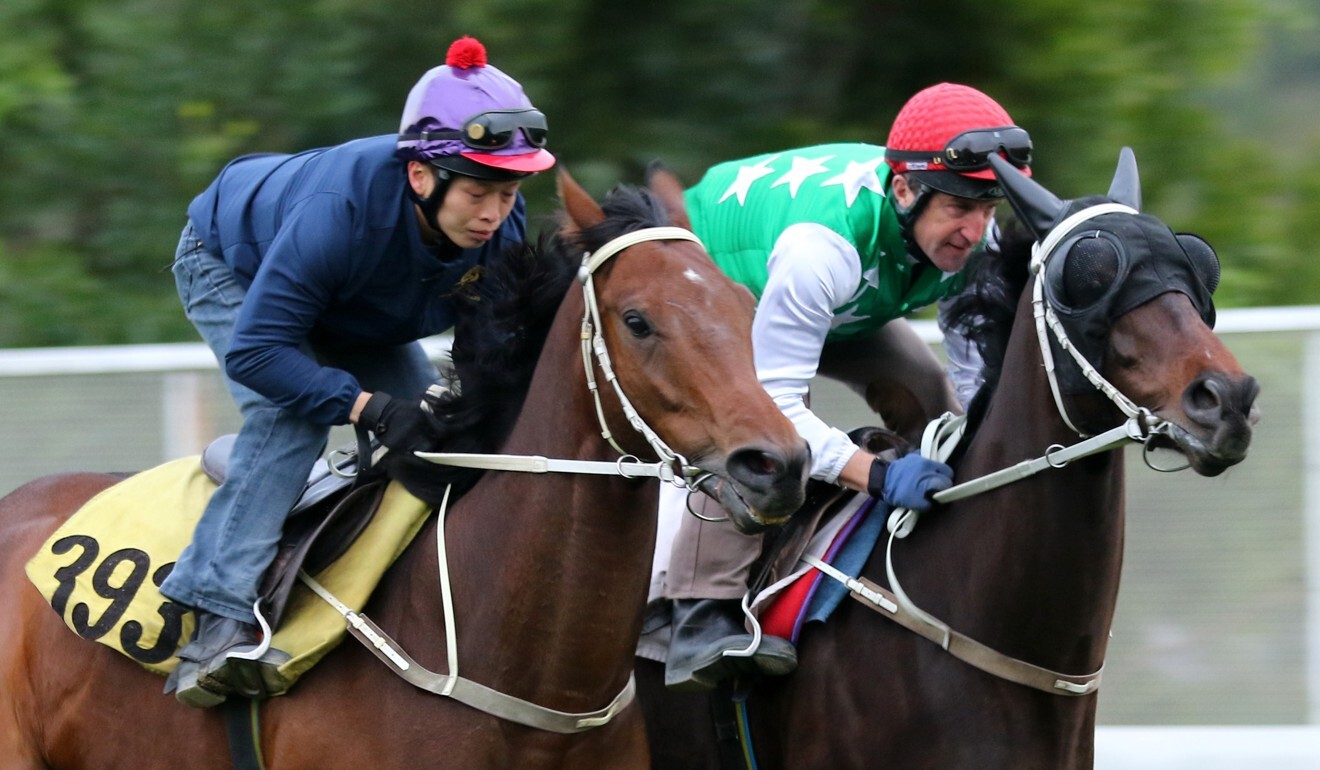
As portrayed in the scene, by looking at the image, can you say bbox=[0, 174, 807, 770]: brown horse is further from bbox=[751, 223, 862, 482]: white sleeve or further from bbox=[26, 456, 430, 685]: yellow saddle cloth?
bbox=[751, 223, 862, 482]: white sleeve

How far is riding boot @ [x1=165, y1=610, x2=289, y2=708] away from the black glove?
0.52 metres

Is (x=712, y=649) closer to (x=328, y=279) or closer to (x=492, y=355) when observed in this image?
(x=492, y=355)

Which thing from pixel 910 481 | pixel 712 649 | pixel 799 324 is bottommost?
pixel 712 649

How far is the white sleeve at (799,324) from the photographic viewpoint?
3.96 metres

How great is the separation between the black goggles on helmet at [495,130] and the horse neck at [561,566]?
A: 16.4 inches

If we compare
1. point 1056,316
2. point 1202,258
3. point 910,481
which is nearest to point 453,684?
point 910,481

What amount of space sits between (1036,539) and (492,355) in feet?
4.13

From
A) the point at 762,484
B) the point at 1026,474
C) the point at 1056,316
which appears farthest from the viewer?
the point at 1026,474

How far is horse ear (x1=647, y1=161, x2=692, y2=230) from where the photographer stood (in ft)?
11.5

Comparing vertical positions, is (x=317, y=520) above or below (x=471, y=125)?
below

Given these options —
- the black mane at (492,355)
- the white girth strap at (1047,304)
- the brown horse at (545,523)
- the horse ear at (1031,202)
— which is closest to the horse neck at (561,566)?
the brown horse at (545,523)

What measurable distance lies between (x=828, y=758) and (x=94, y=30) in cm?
576

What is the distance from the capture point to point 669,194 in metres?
3.54

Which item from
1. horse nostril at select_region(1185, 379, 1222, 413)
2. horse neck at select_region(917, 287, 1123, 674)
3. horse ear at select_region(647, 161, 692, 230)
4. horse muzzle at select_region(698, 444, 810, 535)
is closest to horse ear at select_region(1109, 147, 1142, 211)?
horse neck at select_region(917, 287, 1123, 674)
